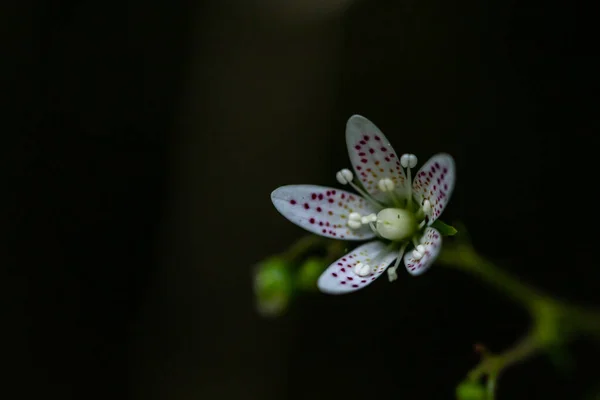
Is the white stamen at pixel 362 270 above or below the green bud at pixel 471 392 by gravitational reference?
above

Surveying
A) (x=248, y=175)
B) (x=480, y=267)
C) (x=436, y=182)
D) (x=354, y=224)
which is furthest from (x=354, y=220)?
(x=248, y=175)

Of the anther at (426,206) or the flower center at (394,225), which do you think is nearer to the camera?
the anther at (426,206)

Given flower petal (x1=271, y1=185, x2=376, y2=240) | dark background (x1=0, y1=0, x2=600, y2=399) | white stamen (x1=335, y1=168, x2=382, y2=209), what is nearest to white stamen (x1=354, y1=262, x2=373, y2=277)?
flower petal (x1=271, y1=185, x2=376, y2=240)

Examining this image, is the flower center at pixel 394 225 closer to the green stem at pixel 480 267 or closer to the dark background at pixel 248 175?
the green stem at pixel 480 267

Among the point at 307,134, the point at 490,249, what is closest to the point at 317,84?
the point at 307,134

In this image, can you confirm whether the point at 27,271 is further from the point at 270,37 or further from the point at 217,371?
the point at 270,37

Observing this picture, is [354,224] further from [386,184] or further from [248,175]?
[248,175]

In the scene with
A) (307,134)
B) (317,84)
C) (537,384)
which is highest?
(317,84)

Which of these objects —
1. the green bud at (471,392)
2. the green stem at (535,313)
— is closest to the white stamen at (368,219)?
the green stem at (535,313)
